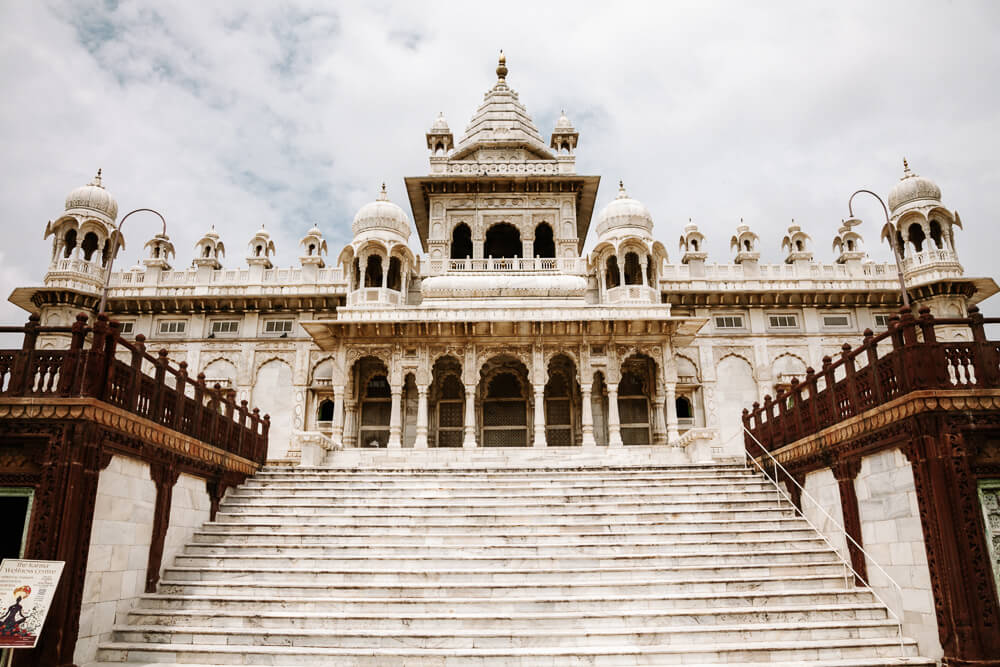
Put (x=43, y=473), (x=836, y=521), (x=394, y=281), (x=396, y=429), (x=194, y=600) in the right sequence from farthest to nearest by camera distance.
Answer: (x=394, y=281) → (x=396, y=429) → (x=836, y=521) → (x=194, y=600) → (x=43, y=473)

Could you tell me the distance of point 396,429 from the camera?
2128cm

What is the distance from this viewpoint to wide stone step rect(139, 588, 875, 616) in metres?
9.55

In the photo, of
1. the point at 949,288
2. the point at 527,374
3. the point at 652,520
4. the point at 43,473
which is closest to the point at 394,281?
the point at 527,374

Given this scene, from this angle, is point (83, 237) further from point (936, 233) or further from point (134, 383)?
point (936, 233)

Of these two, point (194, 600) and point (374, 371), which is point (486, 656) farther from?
point (374, 371)

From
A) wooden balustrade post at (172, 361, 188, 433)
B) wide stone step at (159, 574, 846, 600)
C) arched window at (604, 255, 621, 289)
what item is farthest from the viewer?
arched window at (604, 255, 621, 289)

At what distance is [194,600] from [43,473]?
2.85 meters

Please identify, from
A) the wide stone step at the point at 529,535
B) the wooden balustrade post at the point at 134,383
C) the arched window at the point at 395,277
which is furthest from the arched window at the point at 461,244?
the wooden balustrade post at the point at 134,383

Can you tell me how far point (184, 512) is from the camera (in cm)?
1136

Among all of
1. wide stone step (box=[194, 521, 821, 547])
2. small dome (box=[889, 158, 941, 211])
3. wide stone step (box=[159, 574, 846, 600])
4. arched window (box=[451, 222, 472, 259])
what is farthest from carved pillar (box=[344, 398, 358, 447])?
small dome (box=[889, 158, 941, 211])

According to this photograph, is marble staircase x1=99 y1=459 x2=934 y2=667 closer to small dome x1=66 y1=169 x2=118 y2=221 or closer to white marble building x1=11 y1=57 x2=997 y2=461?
white marble building x1=11 y1=57 x2=997 y2=461

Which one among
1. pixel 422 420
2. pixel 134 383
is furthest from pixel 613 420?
pixel 134 383

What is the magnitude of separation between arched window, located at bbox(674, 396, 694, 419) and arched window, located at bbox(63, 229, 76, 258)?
23900mm

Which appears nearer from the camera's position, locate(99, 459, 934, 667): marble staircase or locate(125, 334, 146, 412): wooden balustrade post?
locate(99, 459, 934, 667): marble staircase
